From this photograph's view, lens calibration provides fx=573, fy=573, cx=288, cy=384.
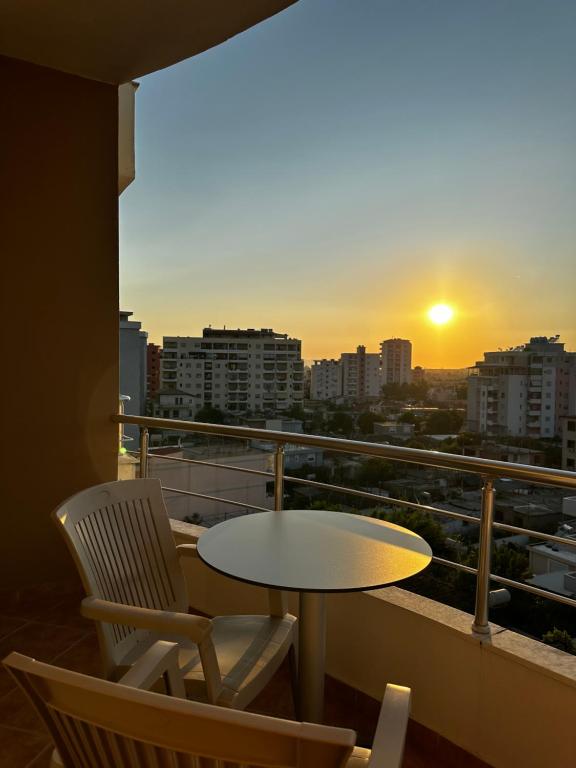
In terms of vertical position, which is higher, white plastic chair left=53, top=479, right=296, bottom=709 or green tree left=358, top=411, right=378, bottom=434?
green tree left=358, top=411, right=378, bottom=434

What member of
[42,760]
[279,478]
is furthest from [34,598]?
[279,478]

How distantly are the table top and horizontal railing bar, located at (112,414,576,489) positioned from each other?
0.26 meters

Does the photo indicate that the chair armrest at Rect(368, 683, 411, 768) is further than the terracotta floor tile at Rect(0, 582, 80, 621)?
No

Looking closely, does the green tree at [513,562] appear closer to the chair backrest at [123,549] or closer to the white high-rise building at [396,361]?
the chair backrest at [123,549]

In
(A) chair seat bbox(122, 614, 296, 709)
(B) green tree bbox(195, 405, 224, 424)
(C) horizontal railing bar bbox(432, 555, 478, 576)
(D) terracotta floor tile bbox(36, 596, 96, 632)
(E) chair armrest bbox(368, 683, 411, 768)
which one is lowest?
(D) terracotta floor tile bbox(36, 596, 96, 632)

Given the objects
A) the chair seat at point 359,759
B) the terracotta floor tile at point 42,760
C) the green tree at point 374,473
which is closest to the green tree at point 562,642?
the chair seat at point 359,759

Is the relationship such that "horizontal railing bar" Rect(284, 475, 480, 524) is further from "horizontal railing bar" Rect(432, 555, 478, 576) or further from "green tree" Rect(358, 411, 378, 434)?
"green tree" Rect(358, 411, 378, 434)

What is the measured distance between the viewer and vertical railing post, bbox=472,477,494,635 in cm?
194

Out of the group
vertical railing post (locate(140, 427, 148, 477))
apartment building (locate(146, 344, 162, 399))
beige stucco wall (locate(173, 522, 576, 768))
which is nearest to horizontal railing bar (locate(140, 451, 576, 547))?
beige stucco wall (locate(173, 522, 576, 768))

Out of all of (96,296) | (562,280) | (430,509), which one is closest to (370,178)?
(562,280)

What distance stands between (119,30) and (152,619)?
9.20ft

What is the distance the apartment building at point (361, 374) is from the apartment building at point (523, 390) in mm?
1537

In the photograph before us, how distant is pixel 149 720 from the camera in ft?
2.55

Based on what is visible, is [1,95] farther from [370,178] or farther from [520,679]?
[370,178]
